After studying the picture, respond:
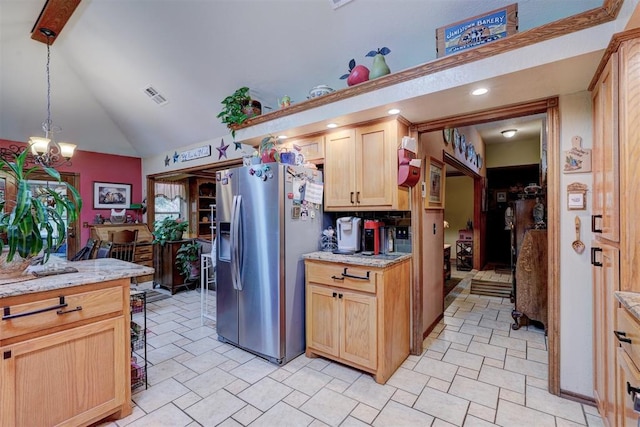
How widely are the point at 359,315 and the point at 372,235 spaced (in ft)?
2.38

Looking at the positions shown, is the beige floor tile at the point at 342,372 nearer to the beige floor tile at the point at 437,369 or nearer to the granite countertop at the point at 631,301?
the beige floor tile at the point at 437,369

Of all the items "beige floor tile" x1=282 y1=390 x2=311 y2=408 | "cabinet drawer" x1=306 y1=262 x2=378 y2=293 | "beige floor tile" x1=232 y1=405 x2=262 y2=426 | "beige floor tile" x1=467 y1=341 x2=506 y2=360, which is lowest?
"beige floor tile" x1=467 y1=341 x2=506 y2=360

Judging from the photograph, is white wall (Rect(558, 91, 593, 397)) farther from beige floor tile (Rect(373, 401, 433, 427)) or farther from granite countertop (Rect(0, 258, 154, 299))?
granite countertop (Rect(0, 258, 154, 299))

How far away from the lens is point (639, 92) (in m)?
1.26

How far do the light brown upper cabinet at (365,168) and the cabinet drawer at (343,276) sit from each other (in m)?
0.58

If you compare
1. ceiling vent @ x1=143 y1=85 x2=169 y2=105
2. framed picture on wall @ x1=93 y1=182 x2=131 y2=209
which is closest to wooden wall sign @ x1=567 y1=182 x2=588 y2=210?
ceiling vent @ x1=143 y1=85 x2=169 y2=105

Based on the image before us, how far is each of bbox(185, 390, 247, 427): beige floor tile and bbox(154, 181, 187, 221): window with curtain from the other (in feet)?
17.6

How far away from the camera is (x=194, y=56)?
338cm

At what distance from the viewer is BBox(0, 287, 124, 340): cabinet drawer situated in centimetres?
140

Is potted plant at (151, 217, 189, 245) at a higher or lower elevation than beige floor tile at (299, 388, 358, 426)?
higher

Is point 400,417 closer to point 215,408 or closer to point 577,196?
point 215,408

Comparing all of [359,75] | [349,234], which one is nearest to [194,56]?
[359,75]

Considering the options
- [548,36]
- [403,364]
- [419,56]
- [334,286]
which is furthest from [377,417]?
[419,56]

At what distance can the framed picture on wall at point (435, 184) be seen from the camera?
3.06 meters
